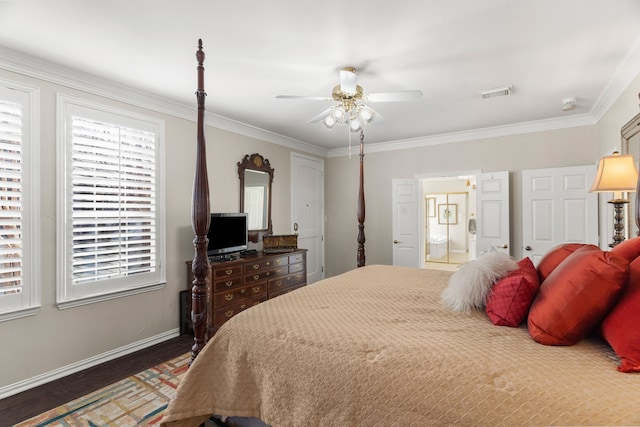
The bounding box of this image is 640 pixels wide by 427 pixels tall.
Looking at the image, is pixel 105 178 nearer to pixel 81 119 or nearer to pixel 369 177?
pixel 81 119

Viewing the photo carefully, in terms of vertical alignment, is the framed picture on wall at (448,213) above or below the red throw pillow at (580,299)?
Result: above

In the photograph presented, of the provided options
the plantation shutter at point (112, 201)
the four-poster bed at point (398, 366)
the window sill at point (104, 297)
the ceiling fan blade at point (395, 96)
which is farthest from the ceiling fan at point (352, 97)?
the window sill at point (104, 297)

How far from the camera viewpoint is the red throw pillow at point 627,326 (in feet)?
3.31

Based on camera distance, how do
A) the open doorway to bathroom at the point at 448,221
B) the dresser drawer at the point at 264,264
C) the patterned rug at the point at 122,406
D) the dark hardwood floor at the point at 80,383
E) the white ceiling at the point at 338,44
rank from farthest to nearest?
1. the open doorway to bathroom at the point at 448,221
2. the dresser drawer at the point at 264,264
3. the dark hardwood floor at the point at 80,383
4. the patterned rug at the point at 122,406
5. the white ceiling at the point at 338,44

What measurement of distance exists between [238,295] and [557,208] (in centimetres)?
413

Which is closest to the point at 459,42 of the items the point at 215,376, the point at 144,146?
the point at 215,376

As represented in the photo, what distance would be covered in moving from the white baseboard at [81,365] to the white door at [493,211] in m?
4.20

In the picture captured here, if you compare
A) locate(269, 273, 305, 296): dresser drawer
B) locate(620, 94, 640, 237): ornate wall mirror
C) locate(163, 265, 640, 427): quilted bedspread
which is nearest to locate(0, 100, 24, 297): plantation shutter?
locate(163, 265, 640, 427): quilted bedspread

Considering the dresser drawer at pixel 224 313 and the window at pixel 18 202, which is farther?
the dresser drawer at pixel 224 313

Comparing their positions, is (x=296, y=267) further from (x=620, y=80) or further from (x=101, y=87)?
(x=620, y=80)

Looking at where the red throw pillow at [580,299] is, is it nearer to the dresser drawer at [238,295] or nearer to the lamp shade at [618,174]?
the lamp shade at [618,174]

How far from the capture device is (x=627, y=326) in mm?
1059

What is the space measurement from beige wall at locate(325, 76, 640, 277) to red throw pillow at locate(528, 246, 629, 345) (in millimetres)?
2301

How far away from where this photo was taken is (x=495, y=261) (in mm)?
1670
